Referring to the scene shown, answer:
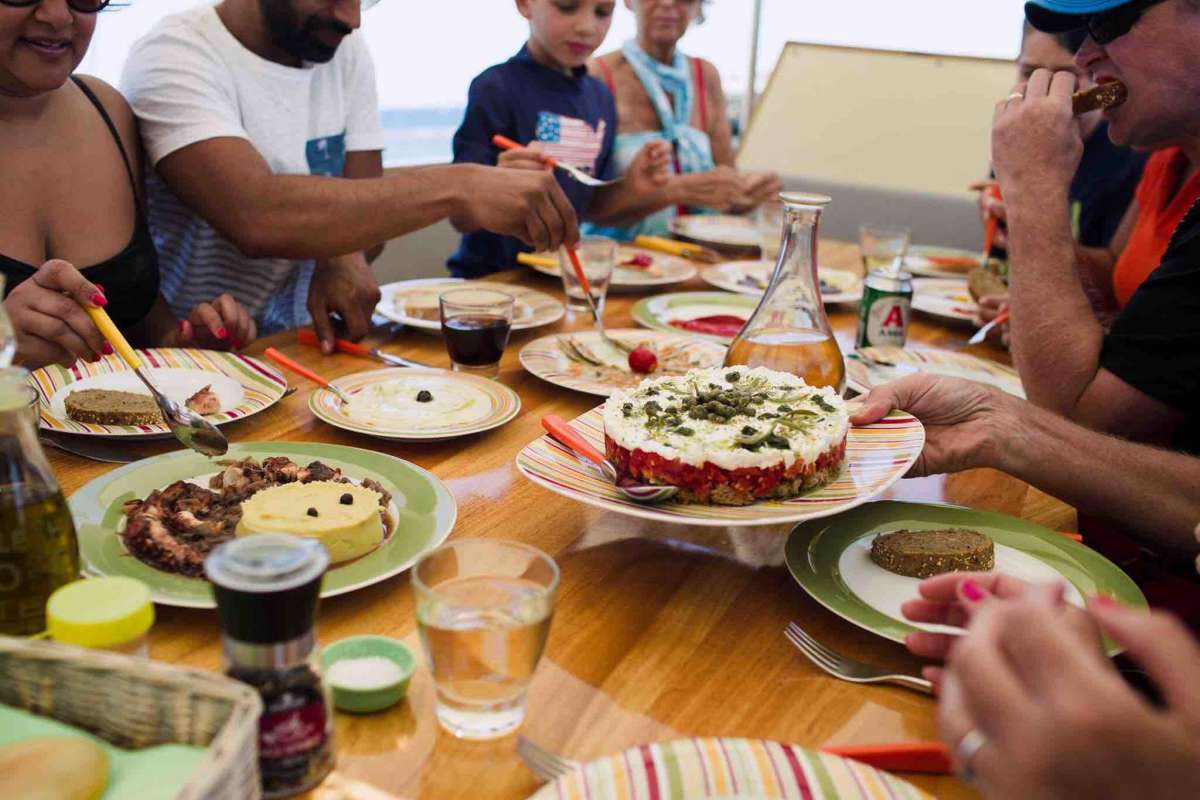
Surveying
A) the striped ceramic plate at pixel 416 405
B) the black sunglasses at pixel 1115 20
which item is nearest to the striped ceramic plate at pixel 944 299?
the black sunglasses at pixel 1115 20

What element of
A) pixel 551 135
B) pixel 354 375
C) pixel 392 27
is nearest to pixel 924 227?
pixel 551 135

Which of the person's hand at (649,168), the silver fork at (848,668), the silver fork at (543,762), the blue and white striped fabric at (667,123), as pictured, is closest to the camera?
the silver fork at (543,762)

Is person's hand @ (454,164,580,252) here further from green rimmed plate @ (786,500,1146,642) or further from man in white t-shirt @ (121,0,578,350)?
green rimmed plate @ (786,500,1146,642)

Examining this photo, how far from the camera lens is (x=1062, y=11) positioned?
174cm

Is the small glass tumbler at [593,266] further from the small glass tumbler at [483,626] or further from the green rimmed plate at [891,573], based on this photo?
the small glass tumbler at [483,626]

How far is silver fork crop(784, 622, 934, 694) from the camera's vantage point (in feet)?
3.14

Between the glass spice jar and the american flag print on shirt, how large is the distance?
2.66 meters

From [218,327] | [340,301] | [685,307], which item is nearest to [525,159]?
[685,307]

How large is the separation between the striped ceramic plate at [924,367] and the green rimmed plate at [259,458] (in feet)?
3.04

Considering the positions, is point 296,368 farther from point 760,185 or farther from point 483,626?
point 760,185

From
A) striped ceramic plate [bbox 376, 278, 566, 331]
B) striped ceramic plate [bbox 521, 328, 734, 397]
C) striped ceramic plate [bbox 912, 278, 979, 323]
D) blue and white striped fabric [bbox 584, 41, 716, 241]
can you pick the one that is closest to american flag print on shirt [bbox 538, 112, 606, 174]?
blue and white striped fabric [bbox 584, 41, 716, 241]

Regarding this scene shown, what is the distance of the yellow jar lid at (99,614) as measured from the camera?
72 centimetres

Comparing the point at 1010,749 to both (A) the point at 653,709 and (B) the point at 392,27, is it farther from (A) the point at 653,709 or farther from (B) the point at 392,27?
(B) the point at 392,27

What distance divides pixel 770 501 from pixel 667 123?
10.8 feet
